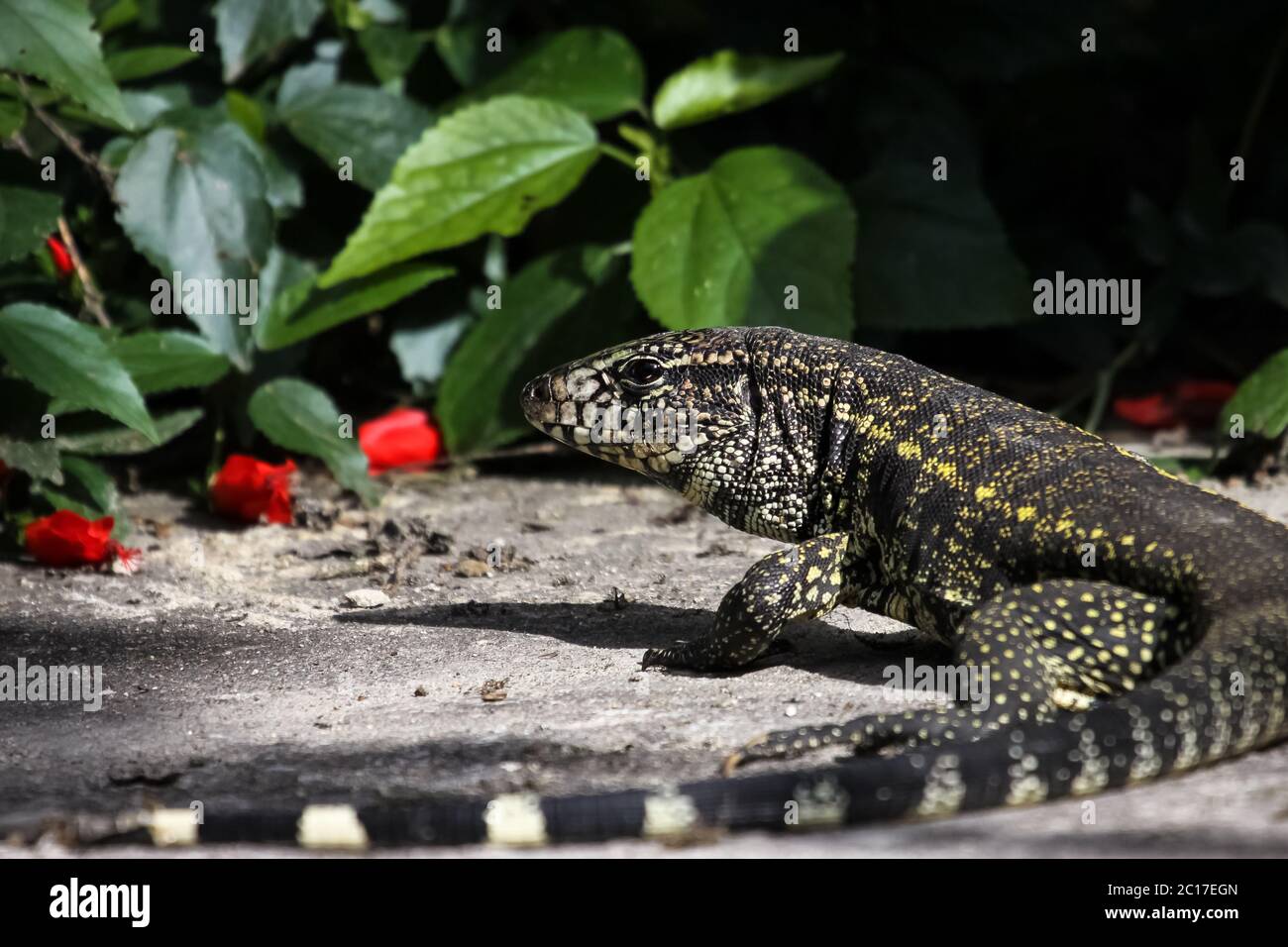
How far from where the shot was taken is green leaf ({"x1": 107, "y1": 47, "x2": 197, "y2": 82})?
29.4ft

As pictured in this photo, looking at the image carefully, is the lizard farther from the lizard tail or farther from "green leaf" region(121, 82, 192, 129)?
"green leaf" region(121, 82, 192, 129)

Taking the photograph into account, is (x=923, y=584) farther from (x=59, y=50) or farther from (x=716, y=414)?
(x=59, y=50)

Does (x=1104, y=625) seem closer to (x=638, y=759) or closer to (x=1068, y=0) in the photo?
(x=638, y=759)

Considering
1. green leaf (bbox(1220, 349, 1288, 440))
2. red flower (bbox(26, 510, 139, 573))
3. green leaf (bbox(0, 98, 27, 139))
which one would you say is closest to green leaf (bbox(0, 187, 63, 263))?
green leaf (bbox(0, 98, 27, 139))

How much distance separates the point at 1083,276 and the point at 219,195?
5.63 meters

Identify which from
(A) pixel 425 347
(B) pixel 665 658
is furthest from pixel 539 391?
(A) pixel 425 347

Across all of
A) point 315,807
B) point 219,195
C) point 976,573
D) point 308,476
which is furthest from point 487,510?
point 315,807

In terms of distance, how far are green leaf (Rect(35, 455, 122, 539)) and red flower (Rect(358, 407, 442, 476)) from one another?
174cm

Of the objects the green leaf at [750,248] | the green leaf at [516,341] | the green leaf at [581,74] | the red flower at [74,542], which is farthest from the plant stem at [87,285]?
the green leaf at [750,248]

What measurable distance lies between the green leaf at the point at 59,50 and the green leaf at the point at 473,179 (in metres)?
1.57

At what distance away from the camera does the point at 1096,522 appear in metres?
5.13

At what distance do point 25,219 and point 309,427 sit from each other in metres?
1.80

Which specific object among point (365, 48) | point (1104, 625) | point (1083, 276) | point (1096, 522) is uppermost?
point (365, 48)

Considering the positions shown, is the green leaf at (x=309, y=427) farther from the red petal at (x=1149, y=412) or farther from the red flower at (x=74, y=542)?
the red petal at (x=1149, y=412)
